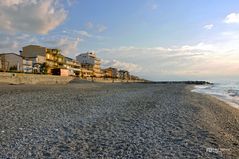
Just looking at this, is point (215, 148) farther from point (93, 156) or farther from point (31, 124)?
point (31, 124)

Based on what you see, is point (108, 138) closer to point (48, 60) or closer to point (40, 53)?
point (40, 53)

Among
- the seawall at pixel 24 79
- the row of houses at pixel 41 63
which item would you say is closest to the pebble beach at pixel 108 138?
the seawall at pixel 24 79

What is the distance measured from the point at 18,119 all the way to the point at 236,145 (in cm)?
718

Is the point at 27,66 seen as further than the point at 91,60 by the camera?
No

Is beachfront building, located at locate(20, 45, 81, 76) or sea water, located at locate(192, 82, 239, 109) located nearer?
sea water, located at locate(192, 82, 239, 109)

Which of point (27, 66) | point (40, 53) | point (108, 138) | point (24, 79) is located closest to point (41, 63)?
point (40, 53)

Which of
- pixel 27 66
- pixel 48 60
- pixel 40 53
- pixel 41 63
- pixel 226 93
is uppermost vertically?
pixel 40 53

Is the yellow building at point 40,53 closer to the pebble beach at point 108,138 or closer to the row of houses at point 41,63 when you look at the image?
the row of houses at point 41,63

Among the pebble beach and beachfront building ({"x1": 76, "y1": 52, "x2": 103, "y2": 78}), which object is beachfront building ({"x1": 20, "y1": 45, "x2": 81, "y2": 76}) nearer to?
beachfront building ({"x1": 76, "y1": 52, "x2": 103, "y2": 78})

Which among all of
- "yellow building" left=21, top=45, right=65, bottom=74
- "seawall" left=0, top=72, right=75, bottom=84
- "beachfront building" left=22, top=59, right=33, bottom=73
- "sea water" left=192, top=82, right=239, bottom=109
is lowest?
"sea water" left=192, top=82, right=239, bottom=109

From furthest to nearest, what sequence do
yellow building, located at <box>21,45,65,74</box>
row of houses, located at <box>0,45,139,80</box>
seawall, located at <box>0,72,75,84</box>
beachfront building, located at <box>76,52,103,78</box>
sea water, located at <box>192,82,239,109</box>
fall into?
beachfront building, located at <box>76,52,103,78</box> → yellow building, located at <box>21,45,65,74</box> → row of houses, located at <box>0,45,139,80</box> → seawall, located at <box>0,72,75,84</box> → sea water, located at <box>192,82,239,109</box>

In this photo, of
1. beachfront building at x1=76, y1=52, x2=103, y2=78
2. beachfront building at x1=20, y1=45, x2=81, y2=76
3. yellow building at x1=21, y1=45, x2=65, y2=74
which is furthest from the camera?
beachfront building at x1=76, y1=52, x2=103, y2=78

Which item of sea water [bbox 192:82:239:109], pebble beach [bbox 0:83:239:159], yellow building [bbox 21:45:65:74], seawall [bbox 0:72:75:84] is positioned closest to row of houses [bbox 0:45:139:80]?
yellow building [bbox 21:45:65:74]

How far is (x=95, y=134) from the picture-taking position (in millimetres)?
7590
